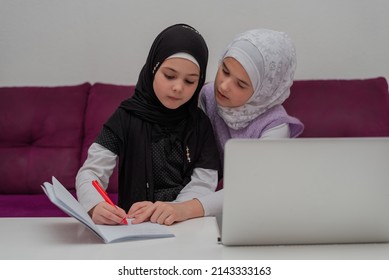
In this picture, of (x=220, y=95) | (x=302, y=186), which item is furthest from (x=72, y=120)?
(x=302, y=186)

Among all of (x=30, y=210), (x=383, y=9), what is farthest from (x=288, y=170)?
(x=383, y=9)

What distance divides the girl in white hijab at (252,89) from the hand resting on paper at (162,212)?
0.38 m

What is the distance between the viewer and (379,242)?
0.96m

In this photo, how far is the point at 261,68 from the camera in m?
1.46

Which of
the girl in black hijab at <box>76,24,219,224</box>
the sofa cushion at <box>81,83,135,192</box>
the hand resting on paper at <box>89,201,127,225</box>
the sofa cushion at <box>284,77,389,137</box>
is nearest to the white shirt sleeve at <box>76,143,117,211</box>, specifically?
the girl in black hijab at <box>76,24,219,224</box>

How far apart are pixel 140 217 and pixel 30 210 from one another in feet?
3.19

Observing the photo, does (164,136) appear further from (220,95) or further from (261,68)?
(261,68)

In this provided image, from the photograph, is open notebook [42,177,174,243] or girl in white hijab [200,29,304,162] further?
girl in white hijab [200,29,304,162]

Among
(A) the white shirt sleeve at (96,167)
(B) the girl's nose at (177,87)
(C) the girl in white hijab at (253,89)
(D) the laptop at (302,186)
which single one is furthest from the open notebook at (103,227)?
(C) the girl in white hijab at (253,89)

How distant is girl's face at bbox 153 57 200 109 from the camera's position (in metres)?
1.35

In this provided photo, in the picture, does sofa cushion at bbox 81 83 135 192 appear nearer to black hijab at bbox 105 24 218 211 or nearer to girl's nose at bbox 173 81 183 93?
black hijab at bbox 105 24 218 211

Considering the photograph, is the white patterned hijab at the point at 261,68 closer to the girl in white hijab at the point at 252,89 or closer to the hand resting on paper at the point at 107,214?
the girl in white hijab at the point at 252,89

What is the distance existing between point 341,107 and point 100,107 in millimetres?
1000

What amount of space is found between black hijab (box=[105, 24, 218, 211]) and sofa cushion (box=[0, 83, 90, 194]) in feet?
2.59
